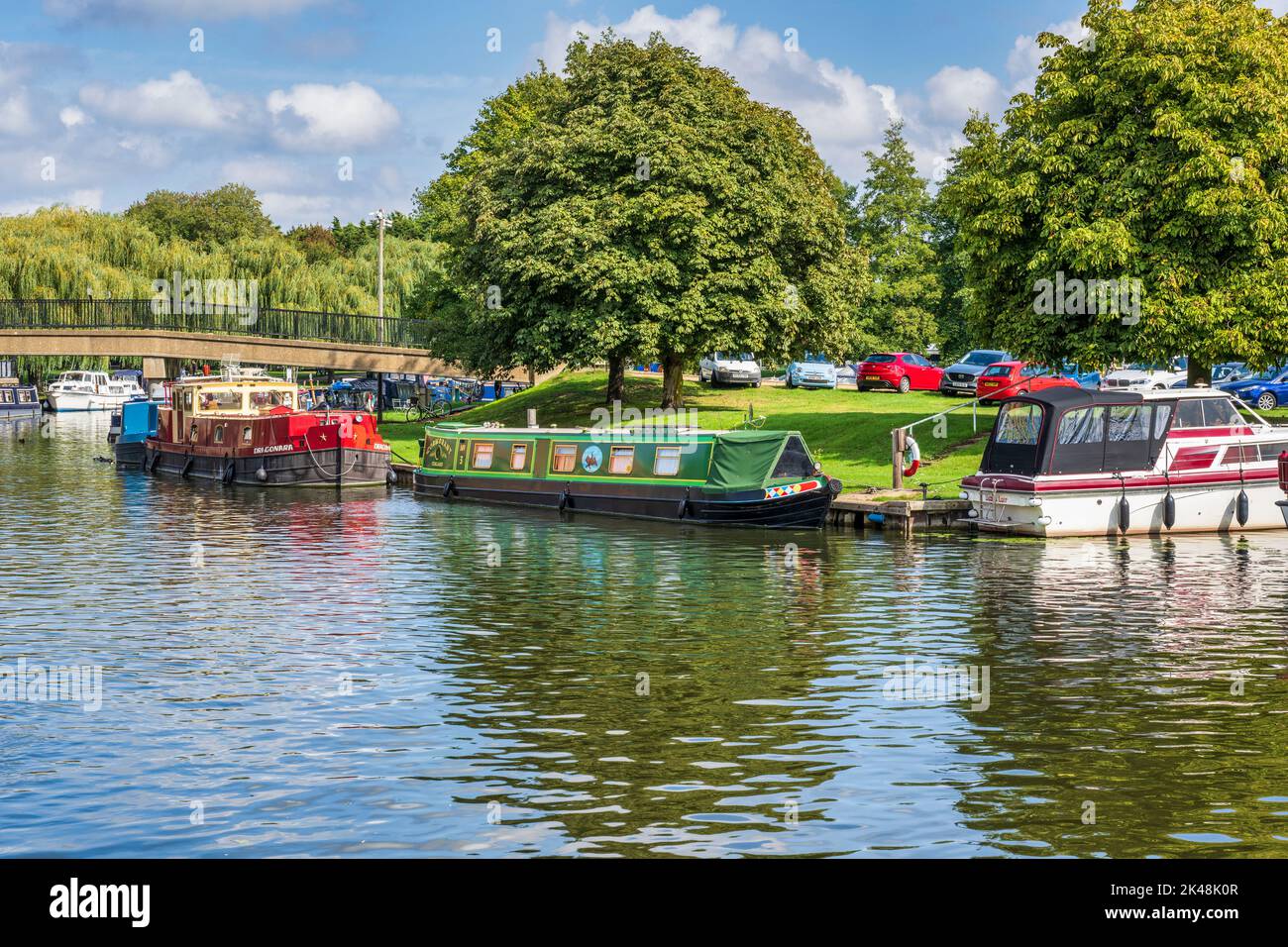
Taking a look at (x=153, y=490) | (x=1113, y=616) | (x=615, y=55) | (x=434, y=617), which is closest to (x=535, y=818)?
(x=434, y=617)

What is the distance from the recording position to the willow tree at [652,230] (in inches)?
2122

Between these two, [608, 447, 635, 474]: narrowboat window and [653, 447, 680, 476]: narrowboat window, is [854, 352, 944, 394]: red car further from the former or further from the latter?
[653, 447, 680, 476]: narrowboat window

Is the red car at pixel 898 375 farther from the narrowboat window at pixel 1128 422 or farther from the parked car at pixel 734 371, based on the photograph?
the narrowboat window at pixel 1128 422

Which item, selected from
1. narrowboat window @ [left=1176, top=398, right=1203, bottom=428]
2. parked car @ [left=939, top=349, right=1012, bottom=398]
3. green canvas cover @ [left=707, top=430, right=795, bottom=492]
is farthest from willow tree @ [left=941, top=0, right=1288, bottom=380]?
parked car @ [left=939, top=349, right=1012, bottom=398]

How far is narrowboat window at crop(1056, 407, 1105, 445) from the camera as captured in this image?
35.3 meters

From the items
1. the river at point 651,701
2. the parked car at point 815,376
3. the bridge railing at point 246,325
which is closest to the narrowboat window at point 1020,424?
the river at point 651,701

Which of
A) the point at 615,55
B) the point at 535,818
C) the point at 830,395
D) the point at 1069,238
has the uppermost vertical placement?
the point at 615,55

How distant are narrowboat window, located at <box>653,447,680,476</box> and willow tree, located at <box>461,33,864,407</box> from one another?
12892 millimetres

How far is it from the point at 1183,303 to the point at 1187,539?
8359 mm
